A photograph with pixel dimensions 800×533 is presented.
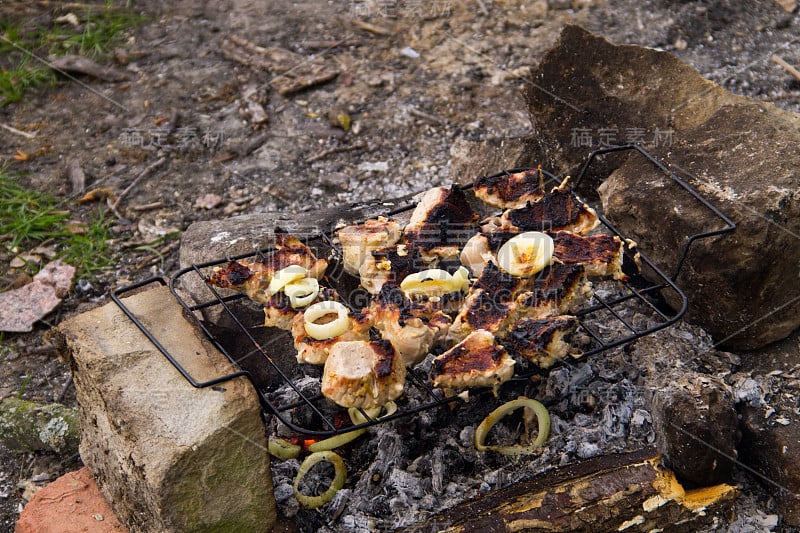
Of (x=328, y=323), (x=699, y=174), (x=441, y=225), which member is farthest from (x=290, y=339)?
(x=699, y=174)

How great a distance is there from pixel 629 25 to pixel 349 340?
5.52 m

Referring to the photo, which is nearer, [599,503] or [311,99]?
[599,503]

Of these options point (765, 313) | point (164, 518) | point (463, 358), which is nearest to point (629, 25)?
point (765, 313)

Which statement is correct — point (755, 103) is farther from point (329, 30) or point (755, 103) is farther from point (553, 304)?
point (329, 30)

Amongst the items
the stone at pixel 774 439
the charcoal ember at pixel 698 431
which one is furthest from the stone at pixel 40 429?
the stone at pixel 774 439

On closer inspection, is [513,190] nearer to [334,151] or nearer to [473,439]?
[473,439]

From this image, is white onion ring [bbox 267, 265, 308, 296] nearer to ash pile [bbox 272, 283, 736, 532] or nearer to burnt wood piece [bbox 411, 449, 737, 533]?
ash pile [bbox 272, 283, 736, 532]

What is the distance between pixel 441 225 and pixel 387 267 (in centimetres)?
40

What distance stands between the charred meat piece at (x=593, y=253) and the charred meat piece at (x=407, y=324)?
2.22ft

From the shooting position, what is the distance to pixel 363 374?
2977 millimetres

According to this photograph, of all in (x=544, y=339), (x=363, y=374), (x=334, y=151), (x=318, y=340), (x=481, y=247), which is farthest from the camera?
(x=334, y=151)

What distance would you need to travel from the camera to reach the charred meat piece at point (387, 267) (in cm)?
355

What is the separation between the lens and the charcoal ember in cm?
328

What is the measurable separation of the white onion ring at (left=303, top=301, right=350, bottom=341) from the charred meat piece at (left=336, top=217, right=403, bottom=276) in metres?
0.37
